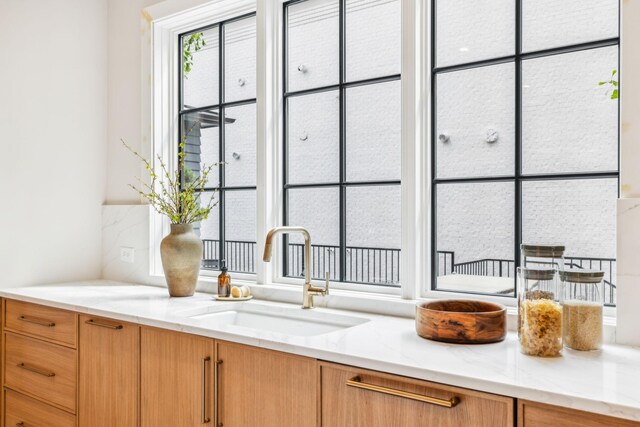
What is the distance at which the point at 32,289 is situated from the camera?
2.67 metres

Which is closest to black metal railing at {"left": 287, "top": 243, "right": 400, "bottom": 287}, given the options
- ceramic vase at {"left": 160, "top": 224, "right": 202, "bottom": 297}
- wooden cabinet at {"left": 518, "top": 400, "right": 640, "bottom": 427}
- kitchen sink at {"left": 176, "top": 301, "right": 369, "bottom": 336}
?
kitchen sink at {"left": 176, "top": 301, "right": 369, "bottom": 336}

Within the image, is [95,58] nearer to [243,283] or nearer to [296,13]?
[296,13]

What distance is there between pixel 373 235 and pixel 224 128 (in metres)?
1.08

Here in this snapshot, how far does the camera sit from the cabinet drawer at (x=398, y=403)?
122 centimetres

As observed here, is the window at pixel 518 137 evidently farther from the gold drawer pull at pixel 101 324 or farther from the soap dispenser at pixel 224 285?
the gold drawer pull at pixel 101 324

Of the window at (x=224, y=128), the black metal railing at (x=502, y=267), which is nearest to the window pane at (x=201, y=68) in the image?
the window at (x=224, y=128)

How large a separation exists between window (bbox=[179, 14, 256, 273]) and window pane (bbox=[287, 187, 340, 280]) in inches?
10.8

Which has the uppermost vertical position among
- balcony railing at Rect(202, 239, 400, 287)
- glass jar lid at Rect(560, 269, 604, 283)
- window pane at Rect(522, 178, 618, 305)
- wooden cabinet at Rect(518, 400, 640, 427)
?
window pane at Rect(522, 178, 618, 305)

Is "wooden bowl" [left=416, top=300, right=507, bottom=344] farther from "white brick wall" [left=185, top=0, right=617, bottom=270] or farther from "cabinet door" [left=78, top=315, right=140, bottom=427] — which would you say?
"cabinet door" [left=78, top=315, right=140, bottom=427]

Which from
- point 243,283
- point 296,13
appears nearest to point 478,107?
point 296,13

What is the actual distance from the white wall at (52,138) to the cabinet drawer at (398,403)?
208cm

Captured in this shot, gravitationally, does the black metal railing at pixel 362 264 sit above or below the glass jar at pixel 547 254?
below

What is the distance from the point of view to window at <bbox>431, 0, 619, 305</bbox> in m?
1.78

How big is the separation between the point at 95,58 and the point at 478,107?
2.31 metres
